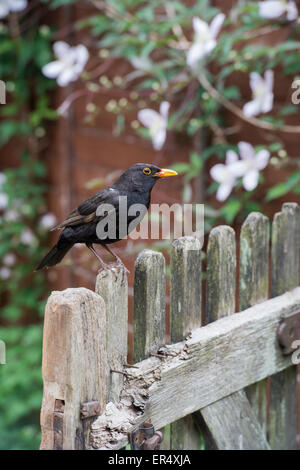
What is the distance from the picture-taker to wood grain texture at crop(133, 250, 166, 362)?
142cm

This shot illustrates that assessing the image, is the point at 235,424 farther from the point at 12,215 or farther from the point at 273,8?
the point at 12,215

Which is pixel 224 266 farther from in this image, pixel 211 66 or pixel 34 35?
pixel 34 35

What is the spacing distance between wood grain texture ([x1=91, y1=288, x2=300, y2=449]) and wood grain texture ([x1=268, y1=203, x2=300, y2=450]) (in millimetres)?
58

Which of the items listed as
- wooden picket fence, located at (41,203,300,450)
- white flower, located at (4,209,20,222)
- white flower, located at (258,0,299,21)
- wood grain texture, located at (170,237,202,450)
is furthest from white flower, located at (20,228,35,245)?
wood grain texture, located at (170,237,202,450)

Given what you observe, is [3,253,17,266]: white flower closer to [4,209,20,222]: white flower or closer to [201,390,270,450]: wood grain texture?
[4,209,20,222]: white flower

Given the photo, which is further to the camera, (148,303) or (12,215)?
(12,215)

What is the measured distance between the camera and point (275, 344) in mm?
1885

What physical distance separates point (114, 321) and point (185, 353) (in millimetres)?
265

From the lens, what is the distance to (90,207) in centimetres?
156

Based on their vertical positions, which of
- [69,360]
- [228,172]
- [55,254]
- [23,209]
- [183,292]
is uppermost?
[23,209]

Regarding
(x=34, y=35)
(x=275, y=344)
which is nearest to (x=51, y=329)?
(x=275, y=344)

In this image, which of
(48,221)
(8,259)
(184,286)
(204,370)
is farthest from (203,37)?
(8,259)

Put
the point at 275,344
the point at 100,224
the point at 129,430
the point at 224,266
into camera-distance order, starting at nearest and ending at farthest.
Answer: the point at 129,430, the point at 100,224, the point at 224,266, the point at 275,344

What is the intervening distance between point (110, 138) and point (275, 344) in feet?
6.97
